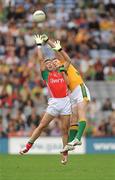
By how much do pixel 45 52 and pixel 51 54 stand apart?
273mm

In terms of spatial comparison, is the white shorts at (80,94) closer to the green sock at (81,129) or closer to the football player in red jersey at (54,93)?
the football player in red jersey at (54,93)

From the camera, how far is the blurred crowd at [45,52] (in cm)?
2634

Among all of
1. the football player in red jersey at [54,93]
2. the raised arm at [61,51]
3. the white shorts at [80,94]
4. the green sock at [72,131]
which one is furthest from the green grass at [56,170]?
the raised arm at [61,51]

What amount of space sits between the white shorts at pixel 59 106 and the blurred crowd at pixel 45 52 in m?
9.54

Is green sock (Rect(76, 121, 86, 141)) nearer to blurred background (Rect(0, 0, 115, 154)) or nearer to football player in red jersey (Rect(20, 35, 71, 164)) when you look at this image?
football player in red jersey (Rect(20, 35, 71, 164))

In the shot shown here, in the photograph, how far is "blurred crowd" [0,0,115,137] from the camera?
26.3 metres

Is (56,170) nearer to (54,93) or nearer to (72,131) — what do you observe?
(72,131)

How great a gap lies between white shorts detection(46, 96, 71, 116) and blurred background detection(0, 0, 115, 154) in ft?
31.1

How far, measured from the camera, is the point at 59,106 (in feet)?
53.4

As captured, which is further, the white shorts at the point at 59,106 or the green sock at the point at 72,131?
the green sock at the point at 72,131

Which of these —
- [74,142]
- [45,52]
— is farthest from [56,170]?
[45,52]

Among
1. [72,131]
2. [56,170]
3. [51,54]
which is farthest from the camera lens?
[51,54]

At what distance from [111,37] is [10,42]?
4.08m

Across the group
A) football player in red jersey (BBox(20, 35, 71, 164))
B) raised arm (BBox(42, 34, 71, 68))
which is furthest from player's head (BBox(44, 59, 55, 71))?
raised arm (BBox(42, 34, 71, 68))
